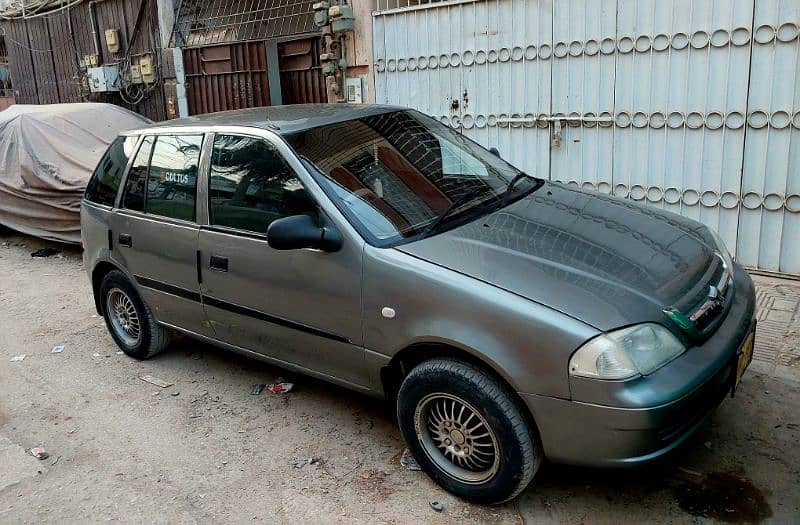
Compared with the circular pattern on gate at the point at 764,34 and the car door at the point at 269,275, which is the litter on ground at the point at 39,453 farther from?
the circular pattern on gate at the point at 764,34

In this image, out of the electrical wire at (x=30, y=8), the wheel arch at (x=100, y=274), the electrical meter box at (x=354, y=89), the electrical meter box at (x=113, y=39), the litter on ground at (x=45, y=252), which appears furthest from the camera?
the electrical wire at (x=30, y=8)

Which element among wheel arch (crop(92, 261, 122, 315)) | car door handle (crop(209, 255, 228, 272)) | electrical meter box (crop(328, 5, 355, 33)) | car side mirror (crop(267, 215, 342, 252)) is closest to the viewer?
car side mirror (crop(267, 215, 342, 252))

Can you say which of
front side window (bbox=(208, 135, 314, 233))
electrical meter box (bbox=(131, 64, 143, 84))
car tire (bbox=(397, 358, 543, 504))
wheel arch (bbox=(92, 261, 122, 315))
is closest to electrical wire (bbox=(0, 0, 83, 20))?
electrical meter box (bbox=(131, 64, 143, 84))

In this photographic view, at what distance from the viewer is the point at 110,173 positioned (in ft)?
15.9

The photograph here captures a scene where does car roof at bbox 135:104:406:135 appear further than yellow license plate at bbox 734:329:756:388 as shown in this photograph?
Yes

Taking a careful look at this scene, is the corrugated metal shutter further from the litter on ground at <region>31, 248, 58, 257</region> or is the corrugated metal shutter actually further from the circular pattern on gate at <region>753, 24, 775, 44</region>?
the circular pattern on gate at <region>753, 24, 775, 44</region>

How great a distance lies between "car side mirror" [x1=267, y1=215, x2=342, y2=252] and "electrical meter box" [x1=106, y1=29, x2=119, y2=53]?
392 inches

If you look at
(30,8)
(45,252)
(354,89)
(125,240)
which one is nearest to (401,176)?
(125,240)

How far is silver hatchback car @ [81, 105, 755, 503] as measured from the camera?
8.72ft

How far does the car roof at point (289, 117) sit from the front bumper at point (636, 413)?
79.7 inches

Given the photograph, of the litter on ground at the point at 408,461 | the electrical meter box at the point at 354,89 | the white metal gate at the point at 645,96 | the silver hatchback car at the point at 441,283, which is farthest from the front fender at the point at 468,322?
the electrical meter box at the point at 354,89

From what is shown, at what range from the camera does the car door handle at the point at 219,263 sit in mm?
3842

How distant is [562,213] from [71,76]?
482 inches

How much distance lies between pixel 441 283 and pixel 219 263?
1.54 m
